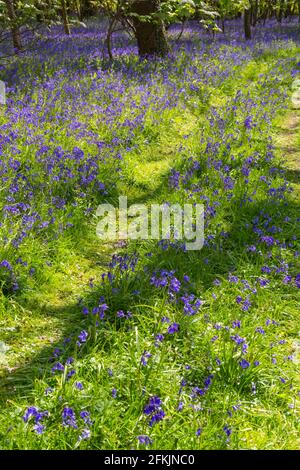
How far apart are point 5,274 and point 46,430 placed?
6.10 ft

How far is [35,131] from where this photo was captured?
7.41 metres

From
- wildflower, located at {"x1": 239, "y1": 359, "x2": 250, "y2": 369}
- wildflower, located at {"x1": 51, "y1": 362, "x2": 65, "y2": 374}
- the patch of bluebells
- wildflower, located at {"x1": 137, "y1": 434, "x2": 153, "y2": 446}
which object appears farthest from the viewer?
wildflower, located at {"x1": 239, "y1": 359, "x2": 250, "y2": 369}

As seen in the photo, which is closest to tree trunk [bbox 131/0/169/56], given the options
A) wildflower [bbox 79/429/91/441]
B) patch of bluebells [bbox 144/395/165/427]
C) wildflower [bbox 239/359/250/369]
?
wildflower [bbox 239/359/250/369]

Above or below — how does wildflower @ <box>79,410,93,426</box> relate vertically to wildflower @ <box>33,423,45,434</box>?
below

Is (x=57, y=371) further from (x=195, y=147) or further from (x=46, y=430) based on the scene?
(x=195, y=147)

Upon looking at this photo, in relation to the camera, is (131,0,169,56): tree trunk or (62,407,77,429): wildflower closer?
(62,407,77,429): wildflower

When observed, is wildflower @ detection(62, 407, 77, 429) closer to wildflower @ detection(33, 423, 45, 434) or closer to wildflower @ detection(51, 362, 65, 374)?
wildflower @ detection(33, 423, 45, 434)

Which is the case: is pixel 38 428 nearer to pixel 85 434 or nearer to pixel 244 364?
pixel 85 434

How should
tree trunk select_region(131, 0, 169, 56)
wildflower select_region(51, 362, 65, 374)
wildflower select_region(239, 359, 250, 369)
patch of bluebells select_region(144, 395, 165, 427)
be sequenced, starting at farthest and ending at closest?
tree trunk select_region(131, 0, 169, 56) → wildflower select_region(239, 359, 250, 369) → wildflower select_region(51, 362, 65, 374) → patch of bluebells select_region(144, 395, 165, 427)

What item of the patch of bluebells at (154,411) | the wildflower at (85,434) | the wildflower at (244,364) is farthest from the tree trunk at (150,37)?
the wildflower at (85,434)

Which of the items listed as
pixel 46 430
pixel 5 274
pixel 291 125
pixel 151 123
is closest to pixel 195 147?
pixel 151 123

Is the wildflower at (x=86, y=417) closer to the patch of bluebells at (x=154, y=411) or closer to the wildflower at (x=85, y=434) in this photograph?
the wildflower at (x=85, y=434)

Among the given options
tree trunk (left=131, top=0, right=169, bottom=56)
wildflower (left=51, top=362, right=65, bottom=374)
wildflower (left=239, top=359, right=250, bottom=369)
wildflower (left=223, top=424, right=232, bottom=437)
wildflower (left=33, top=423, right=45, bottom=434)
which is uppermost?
tree trunk (left=131, top=0, right=169, bottom=56)

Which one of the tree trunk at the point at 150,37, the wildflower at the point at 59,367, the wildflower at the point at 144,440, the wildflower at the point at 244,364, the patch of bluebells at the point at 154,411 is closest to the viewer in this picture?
the wildflower at the point at 144,440
